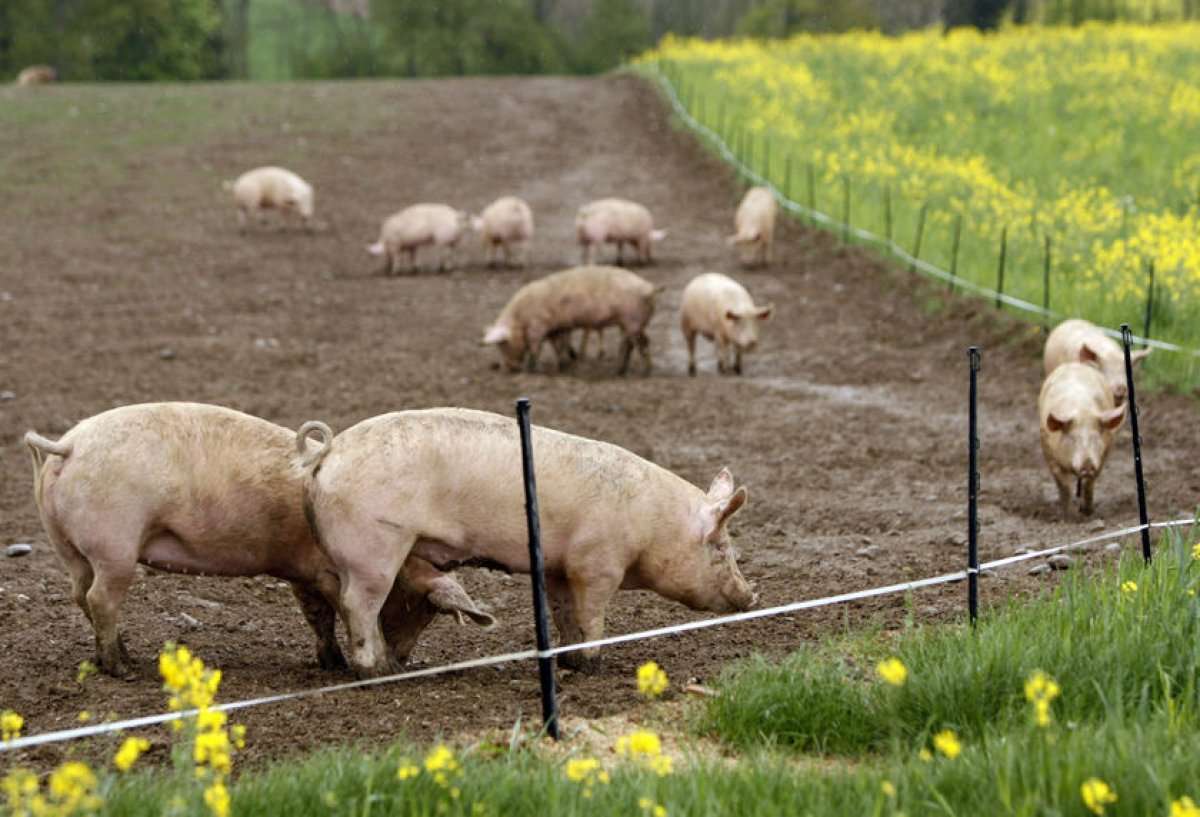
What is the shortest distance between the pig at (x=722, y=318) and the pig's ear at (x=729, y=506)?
7442 millimetres

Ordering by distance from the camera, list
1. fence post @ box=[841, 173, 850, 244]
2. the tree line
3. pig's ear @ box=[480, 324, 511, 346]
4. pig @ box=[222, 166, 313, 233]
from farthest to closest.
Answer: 1. the tree line
2. pig @ box=[222, 166, 313, 233]
3. fence post @ box=[841, 173, 850, 244]
4. pig's ear @ box=[480, 324, 511, 346]

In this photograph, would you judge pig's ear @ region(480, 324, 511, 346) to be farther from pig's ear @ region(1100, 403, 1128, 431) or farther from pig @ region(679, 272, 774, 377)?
pig's ear @ region(1100, 403, 1128, 431)

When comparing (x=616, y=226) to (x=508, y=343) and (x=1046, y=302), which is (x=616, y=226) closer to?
(x=508, y=343)

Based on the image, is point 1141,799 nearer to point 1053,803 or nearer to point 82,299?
point 1053,803

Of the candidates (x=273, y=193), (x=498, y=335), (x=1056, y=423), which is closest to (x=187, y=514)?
(x=1056, y=423)

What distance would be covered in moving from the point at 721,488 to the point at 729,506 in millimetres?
325

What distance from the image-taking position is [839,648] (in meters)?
5.86

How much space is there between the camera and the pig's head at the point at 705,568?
632 cm

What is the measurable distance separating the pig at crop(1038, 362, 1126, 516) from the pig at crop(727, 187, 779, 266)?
9.25 m

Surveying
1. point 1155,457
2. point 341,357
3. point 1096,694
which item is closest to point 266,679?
point 1096,694

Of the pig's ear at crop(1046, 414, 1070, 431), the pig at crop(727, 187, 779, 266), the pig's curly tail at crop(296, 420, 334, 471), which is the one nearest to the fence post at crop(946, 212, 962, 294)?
the pig at crop(727, 187, 779, 266)

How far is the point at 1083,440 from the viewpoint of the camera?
29.1 feet

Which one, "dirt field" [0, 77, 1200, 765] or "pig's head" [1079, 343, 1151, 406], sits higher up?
"pig's head" [1079, 343, 1151, 406]

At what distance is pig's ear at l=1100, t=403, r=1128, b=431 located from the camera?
8789 mm
